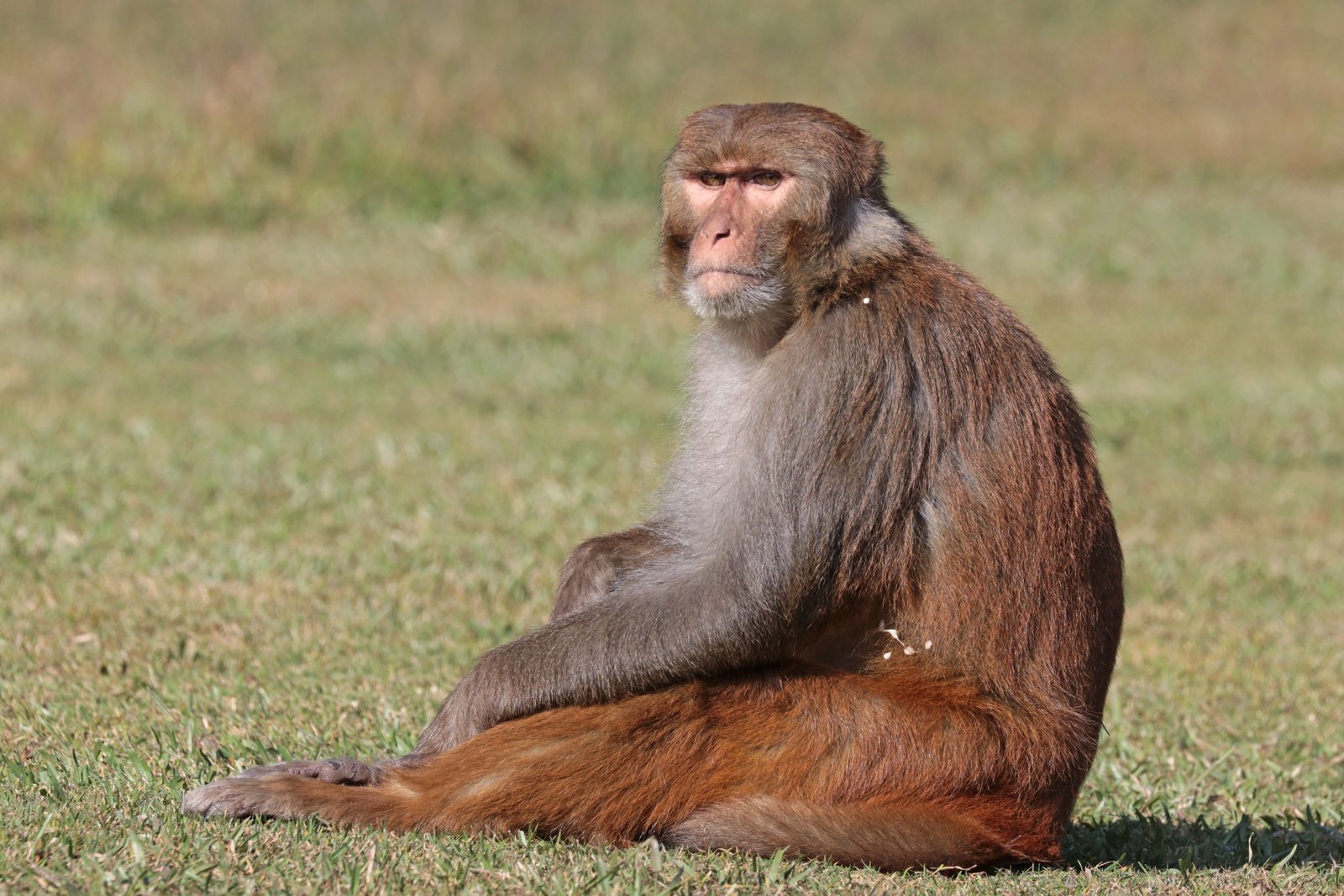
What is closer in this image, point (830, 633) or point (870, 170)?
point (830, 633)

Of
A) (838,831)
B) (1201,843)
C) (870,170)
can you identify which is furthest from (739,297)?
(1201,843)

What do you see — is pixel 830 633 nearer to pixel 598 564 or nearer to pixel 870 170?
pixel 598 564

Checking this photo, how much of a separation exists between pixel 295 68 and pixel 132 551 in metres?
11.6

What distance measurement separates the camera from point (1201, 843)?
487 cm

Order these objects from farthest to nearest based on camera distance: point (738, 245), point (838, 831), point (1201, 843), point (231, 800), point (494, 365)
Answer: point (494, 365)
point (1201, 843)
point (738, 245)
point (231, 800)
point (838, 831)

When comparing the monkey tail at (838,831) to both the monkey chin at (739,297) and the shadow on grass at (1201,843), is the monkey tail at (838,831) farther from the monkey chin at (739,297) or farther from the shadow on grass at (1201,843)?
the monkey chin at (739,297)

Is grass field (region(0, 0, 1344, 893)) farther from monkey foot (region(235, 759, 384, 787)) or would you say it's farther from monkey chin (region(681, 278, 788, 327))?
monkey chin (region(681, 278, 788, 327))

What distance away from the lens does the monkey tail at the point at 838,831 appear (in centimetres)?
398

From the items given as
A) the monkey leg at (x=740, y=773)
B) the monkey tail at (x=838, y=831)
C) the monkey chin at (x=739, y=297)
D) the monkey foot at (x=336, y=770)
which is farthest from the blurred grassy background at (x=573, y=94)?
the monkey tail at (x=838, y=831)

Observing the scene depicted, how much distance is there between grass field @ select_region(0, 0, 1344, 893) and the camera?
16.4 ft

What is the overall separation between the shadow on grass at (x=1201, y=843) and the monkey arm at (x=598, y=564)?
4.46 feet

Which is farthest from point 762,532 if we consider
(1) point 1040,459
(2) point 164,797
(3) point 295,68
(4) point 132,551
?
(3) point 295,68

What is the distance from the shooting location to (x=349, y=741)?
524 cm

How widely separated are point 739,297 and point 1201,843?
1.99m
